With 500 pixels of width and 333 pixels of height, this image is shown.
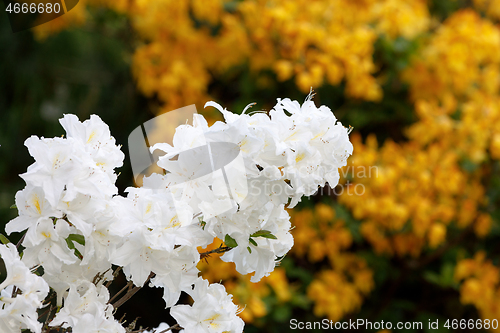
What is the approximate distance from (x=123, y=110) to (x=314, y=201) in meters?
1.14

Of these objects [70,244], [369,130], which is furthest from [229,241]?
[369,130]

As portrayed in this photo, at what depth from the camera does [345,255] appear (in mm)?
1944

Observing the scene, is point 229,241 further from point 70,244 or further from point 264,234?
point 70,244

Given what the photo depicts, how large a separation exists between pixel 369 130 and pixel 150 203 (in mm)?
1766

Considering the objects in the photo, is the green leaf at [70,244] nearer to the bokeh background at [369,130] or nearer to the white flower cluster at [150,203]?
the white flower cluster at [150,203]

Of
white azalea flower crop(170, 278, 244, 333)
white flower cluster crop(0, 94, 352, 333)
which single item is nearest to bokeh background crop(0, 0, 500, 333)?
white azalea flower crop(170, 278, 244, 333)

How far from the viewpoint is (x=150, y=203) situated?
59 cm

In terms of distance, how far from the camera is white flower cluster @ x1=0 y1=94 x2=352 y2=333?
1.83 ft

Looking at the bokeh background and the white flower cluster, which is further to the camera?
the bokeh background

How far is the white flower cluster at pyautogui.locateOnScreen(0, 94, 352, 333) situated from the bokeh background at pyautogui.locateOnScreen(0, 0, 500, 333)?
95cm

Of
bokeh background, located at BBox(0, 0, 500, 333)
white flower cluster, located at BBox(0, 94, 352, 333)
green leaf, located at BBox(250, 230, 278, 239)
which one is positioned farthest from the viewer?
bokeh background, located at BBox(0, 0, 500, 333)

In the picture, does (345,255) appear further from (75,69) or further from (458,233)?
(75,69)

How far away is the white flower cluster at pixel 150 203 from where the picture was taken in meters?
0.56

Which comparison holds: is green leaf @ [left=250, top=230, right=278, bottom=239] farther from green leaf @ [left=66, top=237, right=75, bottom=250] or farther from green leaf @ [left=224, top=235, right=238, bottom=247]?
green leaf @ [left=66, top=237, right=75, bottom=250]
